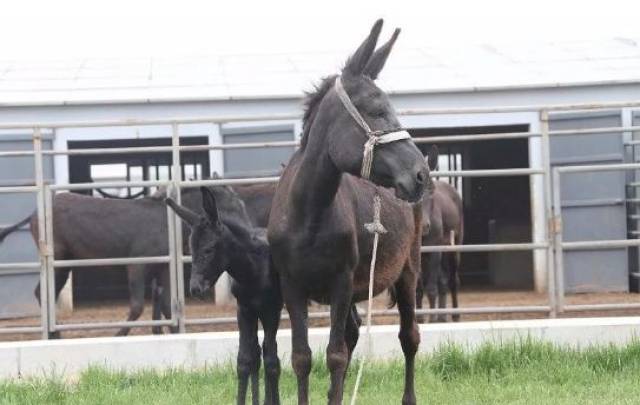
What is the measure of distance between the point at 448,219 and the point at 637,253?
8.76 feet

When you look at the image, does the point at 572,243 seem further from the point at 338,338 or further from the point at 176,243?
the point at 338,338

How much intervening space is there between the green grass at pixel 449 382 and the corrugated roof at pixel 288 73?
5.31 metres

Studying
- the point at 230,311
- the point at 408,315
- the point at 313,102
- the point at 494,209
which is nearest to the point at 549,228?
the point at 408,315

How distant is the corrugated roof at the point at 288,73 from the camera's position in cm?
1247

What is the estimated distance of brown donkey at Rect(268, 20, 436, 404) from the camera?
4891 millimetres

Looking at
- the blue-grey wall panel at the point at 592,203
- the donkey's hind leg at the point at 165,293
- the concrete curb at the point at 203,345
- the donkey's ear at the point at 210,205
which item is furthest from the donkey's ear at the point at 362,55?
the blue-grey wall panel at the point at 592,203

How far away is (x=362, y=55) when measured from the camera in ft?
16.6

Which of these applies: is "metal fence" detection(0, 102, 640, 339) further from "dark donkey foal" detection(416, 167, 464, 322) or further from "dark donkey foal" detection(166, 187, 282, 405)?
"dark donkey foal" detection(166, 187, 282, 405)

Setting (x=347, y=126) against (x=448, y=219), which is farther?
(x=448, y=219)

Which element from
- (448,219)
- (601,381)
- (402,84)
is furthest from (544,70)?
(601,381)

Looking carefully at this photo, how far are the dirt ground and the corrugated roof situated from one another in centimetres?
239

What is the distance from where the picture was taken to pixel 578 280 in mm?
12492

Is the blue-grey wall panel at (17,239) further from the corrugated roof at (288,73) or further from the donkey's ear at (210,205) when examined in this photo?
the donkey's ear at (210,205)

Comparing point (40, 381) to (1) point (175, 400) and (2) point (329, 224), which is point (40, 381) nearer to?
(1) point (175, 400)
